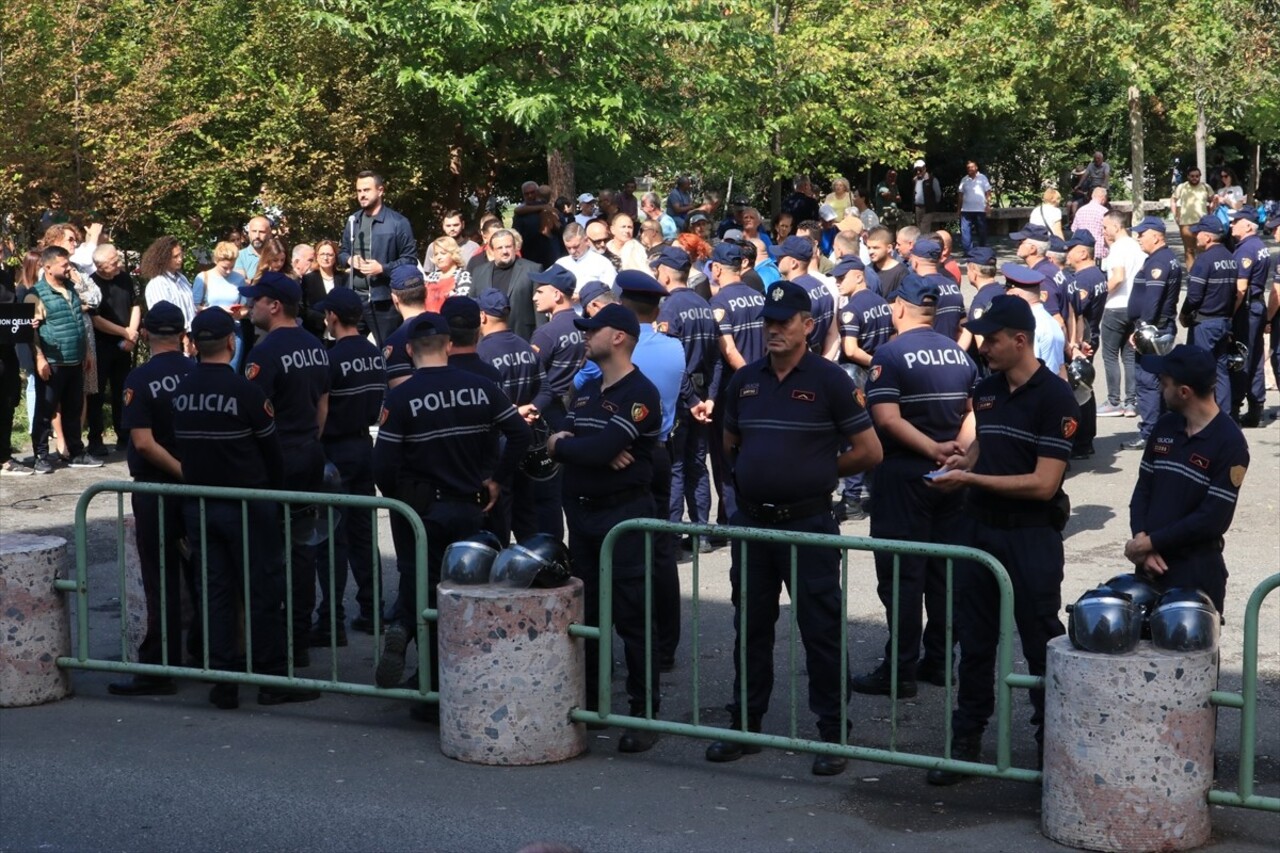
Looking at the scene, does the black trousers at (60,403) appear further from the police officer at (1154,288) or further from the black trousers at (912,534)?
the police officer at (1154,288)

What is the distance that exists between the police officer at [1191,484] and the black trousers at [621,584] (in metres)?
2.05

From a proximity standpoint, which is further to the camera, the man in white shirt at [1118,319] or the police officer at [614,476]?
the man in white shirt at [1118,319]

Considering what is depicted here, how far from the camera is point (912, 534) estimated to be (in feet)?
27.1

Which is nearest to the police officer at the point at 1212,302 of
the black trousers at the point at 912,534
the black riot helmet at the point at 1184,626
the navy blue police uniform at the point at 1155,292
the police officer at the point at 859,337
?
the navy blue police uniform at the point at 1155,292

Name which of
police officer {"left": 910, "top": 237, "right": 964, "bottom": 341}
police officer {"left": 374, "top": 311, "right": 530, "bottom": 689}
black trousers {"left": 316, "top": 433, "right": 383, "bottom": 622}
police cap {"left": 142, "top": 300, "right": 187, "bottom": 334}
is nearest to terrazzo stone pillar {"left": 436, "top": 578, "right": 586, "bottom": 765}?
police officer {"left": 374, "top": 311, "right": 530, "bottom": 689}

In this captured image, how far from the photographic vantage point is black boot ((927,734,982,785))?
6801mm

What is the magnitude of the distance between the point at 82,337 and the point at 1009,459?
30.3 ft

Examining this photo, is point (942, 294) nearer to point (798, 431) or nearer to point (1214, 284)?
point (1214, 284)

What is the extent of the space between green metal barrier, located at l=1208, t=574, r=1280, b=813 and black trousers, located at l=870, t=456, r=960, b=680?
6.99 ft

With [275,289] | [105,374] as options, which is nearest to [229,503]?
[275,289]

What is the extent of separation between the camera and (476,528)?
793 cm

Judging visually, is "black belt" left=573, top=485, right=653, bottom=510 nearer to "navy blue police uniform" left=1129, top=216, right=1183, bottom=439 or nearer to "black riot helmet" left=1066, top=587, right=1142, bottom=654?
"black riot helmet" left=1066, top=587, right=1142, bottom=654

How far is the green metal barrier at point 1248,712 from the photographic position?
237 inches

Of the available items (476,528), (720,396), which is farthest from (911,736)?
(720,396)
